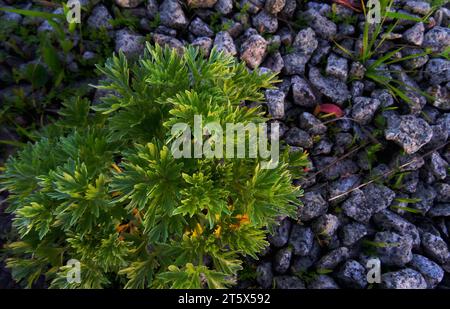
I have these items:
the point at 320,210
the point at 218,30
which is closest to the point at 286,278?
the point at 320,210

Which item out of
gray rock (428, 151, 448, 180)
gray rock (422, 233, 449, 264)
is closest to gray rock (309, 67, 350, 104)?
gray rock (428, 151, 448, 180)

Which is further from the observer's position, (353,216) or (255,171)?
(353,216)

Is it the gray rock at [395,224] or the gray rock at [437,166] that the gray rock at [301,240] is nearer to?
the gray rock at [395,224]

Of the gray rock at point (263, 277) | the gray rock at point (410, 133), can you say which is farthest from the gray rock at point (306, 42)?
the gray rock at point (263, 277)

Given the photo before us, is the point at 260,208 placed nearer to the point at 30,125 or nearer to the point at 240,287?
the point at 240,287

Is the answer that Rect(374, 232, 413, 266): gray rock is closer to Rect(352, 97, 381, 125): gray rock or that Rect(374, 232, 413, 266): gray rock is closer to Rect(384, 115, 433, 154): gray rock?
Rect(384, 115, 433, 154): gray rock
